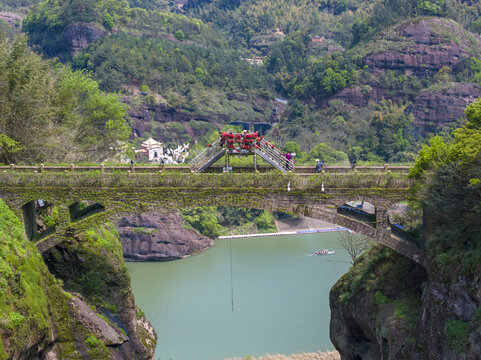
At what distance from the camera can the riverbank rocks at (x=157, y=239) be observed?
4556cm

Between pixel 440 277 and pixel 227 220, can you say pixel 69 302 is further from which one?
pixel 227 220

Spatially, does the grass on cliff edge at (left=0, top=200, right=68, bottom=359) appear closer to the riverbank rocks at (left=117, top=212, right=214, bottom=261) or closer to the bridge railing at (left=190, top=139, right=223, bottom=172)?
the bridge railing at (left=190, top=139, right=223, bottom=172)

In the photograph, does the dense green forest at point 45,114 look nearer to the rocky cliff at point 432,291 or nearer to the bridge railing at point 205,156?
the bridge railing at point 205,156

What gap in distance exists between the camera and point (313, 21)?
4958 inches

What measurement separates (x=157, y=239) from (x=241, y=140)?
28.3 m

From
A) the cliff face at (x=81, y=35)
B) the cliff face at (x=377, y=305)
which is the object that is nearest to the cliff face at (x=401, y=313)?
the cliff face at (x=377, y=305)

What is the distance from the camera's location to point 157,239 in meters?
46.2

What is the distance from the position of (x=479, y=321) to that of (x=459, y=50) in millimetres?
67346

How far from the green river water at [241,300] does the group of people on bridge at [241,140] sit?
418 inches

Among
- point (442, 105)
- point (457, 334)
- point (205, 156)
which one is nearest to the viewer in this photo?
point (457, 334)

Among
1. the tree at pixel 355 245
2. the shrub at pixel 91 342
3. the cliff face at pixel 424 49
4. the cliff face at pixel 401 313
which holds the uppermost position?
the cliff face at pixel 424 49

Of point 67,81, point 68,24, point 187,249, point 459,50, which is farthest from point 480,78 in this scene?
point 68,24

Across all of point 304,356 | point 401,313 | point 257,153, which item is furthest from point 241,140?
point 304,356

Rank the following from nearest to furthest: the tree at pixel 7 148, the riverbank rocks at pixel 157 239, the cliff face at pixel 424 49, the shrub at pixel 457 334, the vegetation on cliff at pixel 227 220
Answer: the shrub at pixel 457 334 < the tree at pixel 7 148 < the riverbank rocks at pixel 157 239 < the vegetation on cliff at pixel 227 220 < the cliff face at pixel 424 49
